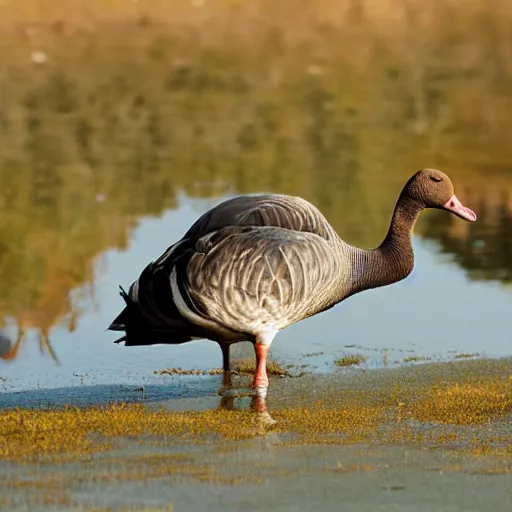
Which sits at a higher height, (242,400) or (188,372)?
(188,372)

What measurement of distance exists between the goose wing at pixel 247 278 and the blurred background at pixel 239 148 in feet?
3.22

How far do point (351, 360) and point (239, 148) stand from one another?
29.9 feet

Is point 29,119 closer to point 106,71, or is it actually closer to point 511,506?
point 106,71

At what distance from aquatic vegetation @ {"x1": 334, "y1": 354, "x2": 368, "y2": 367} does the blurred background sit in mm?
102

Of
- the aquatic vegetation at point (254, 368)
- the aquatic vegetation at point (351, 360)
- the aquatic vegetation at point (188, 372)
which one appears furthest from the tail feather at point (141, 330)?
the aquatic vegetation at point (351, 360)

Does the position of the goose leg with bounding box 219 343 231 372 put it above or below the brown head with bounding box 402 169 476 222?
below

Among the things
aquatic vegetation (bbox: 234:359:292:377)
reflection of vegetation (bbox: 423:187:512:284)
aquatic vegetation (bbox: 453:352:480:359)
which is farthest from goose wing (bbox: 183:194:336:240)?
reflection of vegetation (bbox: 423:187:512:284)

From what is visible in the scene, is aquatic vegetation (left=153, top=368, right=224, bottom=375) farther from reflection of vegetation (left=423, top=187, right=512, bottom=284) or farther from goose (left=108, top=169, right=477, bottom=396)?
reflection of vegetation (left=423, top=187, right=512, bottom=284)

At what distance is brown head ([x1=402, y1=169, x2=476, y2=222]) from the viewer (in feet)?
31.9

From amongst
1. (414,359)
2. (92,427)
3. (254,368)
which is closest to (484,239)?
(414,359)

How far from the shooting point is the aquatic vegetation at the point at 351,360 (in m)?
9.80

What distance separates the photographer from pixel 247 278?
8.80m

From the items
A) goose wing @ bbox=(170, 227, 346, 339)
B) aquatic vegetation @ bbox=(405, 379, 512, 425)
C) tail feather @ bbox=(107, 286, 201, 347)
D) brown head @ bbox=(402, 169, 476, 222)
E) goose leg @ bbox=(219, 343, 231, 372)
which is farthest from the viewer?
brown head @ bbox=(402, 169, 476, 222)

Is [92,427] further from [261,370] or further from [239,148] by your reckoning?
[239,148]
